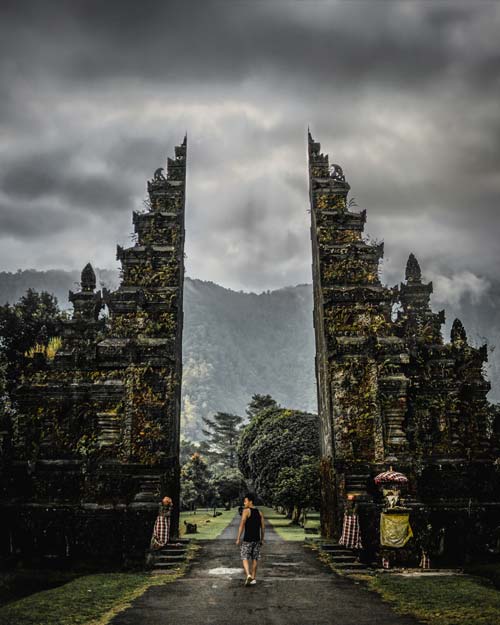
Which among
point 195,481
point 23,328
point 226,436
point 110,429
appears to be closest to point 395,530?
point 110,429

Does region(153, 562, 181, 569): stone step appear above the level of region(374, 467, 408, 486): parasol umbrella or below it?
below

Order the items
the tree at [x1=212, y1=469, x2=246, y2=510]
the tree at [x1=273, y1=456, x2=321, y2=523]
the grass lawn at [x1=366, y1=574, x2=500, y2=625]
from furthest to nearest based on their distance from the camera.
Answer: the tree at [x1=212, y1=469, x2=246, y2=510]
the tree at [x1=273, y1=456, x2=321, y2=523]
the grass lawn at [x1=366, y1=574, x2=500, y2=625]

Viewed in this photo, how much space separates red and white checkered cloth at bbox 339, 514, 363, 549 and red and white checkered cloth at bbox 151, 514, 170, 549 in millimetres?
4537

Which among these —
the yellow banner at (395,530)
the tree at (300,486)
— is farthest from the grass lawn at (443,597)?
the tree at (300,486)

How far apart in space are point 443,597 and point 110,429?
402 inches

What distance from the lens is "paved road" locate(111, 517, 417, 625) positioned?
8477 mm

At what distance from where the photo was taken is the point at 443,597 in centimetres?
988

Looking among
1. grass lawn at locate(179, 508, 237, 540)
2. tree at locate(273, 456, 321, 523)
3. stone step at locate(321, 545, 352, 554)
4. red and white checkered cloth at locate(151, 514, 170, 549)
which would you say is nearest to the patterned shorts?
red and white checkered cloth at locate(151, 514, 170, 549)

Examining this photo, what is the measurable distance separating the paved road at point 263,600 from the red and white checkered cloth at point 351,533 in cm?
88

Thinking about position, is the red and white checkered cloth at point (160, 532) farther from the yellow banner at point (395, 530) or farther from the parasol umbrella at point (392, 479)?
the parasol umbrella at point (392, 479)

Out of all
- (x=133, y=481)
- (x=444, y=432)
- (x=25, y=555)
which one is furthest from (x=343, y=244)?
(x=25, y=555)

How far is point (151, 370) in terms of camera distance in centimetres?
1711

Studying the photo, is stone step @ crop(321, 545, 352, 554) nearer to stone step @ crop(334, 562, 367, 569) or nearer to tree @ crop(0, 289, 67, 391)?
stone step @ crop(334, 562, 367, 569)

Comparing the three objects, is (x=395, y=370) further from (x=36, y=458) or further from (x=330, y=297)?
(x=36, y=458)
